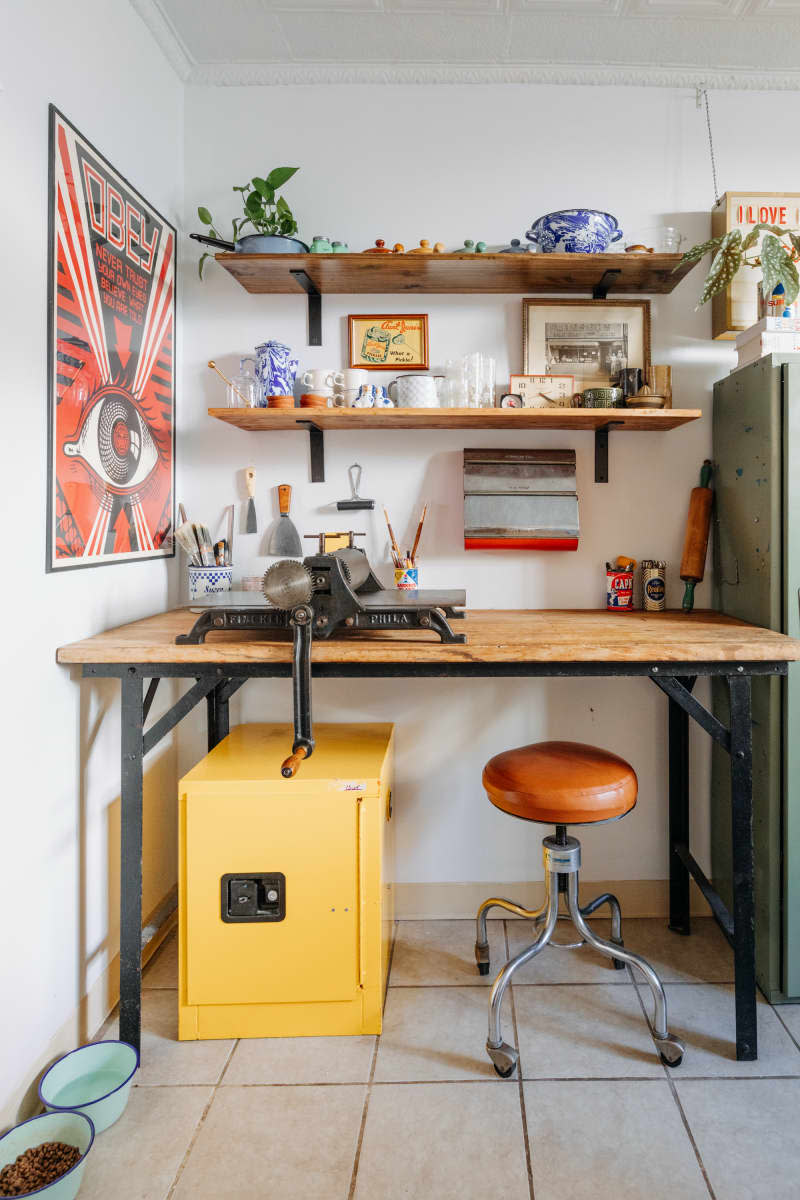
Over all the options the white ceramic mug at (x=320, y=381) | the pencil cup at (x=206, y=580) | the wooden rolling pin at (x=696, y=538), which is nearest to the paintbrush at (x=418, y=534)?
the white ceramic mug at (x=320, y=381)

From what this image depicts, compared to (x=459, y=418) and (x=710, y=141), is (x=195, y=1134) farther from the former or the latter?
(x=710, y=141)

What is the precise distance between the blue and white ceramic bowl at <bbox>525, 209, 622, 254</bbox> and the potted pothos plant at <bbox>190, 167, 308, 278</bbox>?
29.1 inches

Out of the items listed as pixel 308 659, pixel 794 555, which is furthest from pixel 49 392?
pixel 794 555

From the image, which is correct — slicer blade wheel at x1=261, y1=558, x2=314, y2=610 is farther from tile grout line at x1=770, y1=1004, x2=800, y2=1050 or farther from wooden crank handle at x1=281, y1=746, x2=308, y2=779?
tile grout line at x1=770, y1=1004, x2=800, y2=1050

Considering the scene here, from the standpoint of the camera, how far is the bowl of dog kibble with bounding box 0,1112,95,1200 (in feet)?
4.34

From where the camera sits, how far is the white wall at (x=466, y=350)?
2398mm

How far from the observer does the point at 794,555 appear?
1.91 meters

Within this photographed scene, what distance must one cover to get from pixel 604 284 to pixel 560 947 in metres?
1.97

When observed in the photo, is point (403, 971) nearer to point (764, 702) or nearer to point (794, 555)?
point (764, 702)

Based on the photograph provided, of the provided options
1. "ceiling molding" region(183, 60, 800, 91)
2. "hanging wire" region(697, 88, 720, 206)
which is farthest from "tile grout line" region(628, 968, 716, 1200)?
"ceiling molding" region(183, 60, 800, 91)

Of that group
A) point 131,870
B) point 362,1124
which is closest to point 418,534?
point 131,870

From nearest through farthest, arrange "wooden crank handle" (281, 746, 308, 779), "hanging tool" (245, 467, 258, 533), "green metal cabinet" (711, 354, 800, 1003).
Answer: "wooden crank handle" (281, 746, 308, 779), "green metal cabinet" (711, 354, 800, 1003), "hanging tool" (245, 467, 258, 533)

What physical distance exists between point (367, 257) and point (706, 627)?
145 cm

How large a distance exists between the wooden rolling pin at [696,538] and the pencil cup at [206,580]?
1.48m
